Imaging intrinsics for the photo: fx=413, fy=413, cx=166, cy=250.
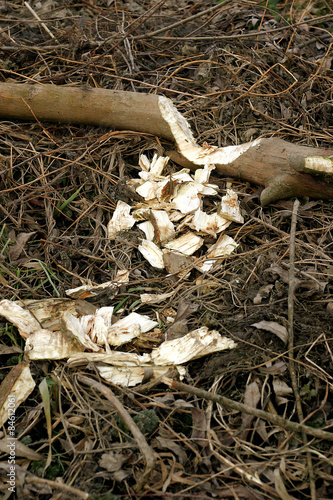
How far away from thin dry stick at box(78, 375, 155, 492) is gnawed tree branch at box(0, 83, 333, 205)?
4.92ft

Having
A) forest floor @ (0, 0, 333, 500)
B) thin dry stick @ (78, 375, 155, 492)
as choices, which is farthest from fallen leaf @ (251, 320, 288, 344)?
thin dry stick @ (78, 375, 155, 492)

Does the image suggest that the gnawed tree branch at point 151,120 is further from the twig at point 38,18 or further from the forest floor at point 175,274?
the twig at point 38,18

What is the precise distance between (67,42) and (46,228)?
170 cm

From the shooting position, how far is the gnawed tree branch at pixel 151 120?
8.48ft

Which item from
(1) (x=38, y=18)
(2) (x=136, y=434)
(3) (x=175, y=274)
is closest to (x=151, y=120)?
(3) (x=175, y=274)

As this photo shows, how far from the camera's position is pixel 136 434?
1.54m

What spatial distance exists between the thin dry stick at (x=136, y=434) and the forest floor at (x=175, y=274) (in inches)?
0.6


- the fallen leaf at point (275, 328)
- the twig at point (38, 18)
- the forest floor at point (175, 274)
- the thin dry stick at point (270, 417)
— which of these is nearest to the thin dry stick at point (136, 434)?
the forest floor at point (175, 274)

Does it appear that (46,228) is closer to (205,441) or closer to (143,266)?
(143,266)

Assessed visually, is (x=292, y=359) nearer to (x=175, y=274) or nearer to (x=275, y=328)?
(x=275, y=328)

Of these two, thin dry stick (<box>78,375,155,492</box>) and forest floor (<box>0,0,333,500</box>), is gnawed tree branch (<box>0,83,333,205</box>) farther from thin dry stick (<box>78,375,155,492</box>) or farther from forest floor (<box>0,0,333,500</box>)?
thin dry stick (<box>78,375,155,492</box>)

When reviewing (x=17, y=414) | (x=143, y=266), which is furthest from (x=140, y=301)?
(x=17, y=414)

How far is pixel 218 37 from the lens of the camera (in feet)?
10.8

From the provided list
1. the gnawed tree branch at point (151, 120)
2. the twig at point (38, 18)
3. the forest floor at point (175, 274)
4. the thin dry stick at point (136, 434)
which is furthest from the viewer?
the twig at point (38, 18)
